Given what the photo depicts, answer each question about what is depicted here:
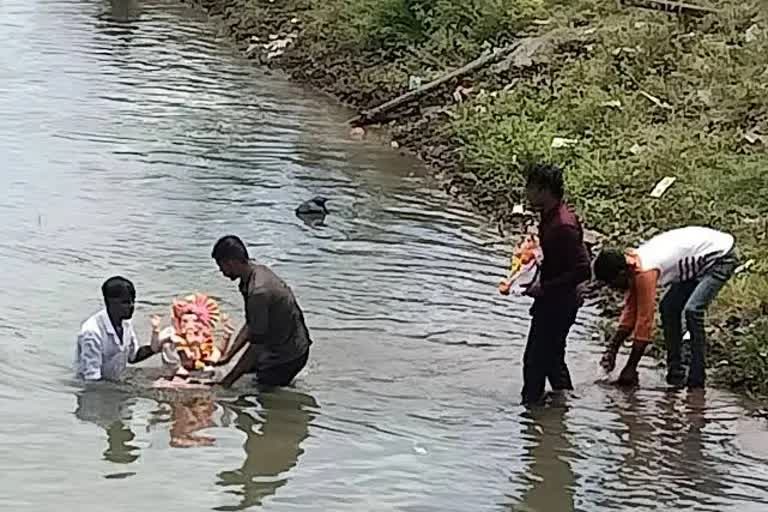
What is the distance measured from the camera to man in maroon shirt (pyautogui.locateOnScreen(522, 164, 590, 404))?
890 centimetres

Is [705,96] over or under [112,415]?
over

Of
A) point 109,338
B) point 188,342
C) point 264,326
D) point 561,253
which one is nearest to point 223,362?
point 188,342

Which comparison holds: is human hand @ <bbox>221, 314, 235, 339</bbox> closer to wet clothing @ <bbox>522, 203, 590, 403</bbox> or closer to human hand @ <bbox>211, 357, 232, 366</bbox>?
human hand @ <bbox>211, 357, 232, 366</bbox>

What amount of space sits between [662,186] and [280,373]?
5.76 metres

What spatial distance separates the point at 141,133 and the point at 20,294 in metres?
6.43

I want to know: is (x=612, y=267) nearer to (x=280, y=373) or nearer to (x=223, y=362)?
(x=280, y=373)

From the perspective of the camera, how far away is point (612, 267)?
30.5ft

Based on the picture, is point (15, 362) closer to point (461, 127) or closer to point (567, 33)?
point (461, 127)

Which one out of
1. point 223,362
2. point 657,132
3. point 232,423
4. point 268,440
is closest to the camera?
point 268,440

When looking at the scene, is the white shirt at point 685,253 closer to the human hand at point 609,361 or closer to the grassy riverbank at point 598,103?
the human hand at point 609,361

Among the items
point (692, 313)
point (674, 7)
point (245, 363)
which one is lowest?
point (245, 363)

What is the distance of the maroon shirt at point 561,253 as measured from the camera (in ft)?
29.4

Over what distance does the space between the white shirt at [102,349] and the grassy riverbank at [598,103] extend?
3998mm

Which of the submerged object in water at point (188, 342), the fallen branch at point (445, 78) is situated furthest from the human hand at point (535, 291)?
the fallen branch at point (445, 78)
